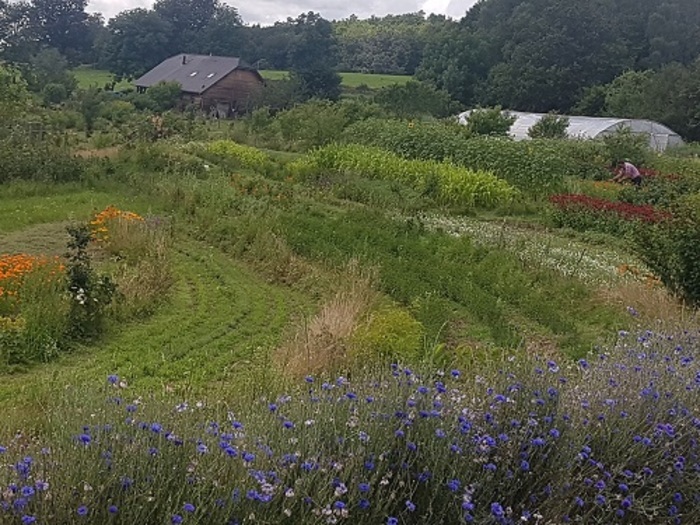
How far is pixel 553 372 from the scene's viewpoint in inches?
142

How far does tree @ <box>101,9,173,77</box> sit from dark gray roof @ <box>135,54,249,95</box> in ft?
23.0

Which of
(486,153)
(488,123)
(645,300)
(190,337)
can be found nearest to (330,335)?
(190,337)

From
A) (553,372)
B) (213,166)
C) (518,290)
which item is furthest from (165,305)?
(213,166)

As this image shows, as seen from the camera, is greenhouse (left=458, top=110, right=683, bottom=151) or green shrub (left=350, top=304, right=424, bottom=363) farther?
greenhouse (left=458, top=110, right=683, bottom=151)

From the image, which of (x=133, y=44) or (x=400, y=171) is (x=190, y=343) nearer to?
(x=400, y=171)

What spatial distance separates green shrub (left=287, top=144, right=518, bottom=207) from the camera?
15469mm

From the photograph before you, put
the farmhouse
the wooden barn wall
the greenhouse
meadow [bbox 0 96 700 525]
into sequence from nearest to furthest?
meadow [bbox 0 96 700 525] < the greenhouse < the farmhouse < the wooden barn wall

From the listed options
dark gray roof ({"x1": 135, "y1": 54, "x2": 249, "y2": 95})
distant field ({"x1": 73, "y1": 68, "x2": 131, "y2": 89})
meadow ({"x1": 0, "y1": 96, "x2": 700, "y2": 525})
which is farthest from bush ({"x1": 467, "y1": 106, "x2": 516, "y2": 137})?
distant field ({"x1": 73, "y1": 68, "x2": 131, "y2": 89})

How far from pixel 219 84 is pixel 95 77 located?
14.7m

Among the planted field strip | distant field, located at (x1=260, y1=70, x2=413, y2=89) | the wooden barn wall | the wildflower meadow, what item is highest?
distant field, located at (x1=260, y1=70, x2=413, y2=89)

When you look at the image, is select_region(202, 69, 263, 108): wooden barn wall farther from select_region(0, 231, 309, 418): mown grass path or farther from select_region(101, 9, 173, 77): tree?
select_region(0, 231, 309, 418): mown grass path

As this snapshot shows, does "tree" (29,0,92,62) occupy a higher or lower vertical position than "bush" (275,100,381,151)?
higher

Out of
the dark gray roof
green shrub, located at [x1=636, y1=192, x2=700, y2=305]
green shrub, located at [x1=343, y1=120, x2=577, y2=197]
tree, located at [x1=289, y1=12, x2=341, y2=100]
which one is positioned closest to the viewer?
green shrub, located at [x1=636, y1=192, x2=700, y2=305]

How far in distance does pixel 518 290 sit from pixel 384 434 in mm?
6093
